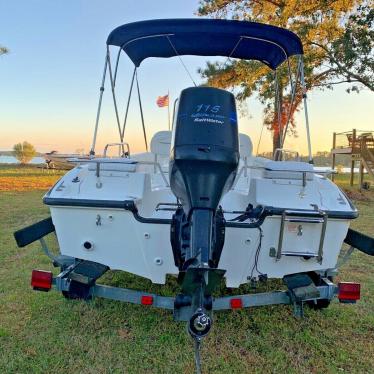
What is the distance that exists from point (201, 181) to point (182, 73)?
8.51ft

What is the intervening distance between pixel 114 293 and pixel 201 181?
106 cm

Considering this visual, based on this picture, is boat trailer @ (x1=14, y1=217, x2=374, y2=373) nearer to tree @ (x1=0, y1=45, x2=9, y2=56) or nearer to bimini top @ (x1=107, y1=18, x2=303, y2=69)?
bimini top @ (x1=107, y1=18, x2=303, y2=69)

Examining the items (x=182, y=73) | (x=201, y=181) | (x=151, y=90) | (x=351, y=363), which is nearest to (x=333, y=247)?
(x=351, y=363)

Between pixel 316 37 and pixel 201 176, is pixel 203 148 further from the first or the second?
pixel 316 37

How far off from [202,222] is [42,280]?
4.35 ft

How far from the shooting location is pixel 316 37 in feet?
39.6

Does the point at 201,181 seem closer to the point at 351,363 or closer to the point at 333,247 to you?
the point at 333,247

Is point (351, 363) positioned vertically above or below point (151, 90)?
below

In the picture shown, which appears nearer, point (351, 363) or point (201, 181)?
point (201, 181)

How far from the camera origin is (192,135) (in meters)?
2.18

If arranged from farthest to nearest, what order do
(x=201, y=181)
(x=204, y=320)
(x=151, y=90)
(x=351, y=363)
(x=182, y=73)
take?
(x=151, y=90) → (x=182, y=73) → (x=351, y=363) → (x=201, y=181) → (x=204, y=320)

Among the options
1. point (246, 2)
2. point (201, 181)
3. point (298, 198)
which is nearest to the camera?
point (201, 181)

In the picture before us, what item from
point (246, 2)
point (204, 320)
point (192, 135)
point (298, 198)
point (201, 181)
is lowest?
point (204, 320)

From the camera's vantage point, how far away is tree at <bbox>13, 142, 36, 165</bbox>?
27.8 metres
